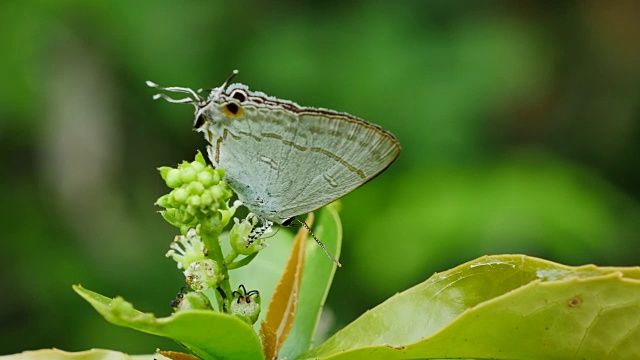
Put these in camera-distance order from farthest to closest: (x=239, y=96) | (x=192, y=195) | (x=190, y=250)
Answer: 1. (x=239, y=96)
2. (x=190, y=250)
3. (x=192, y=195)

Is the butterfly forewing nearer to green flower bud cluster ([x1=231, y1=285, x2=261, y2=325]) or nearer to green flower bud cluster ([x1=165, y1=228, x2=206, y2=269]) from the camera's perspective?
green flower bud cluster ([x1=165, y1=228, x2=206, y2=269])

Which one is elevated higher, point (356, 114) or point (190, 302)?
point (356, 114)

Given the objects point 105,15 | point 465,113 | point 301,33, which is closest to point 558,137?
point 465,113

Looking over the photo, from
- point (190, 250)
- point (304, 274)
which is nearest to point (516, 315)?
point (190, 250)

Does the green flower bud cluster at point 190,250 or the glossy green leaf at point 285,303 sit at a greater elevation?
the green flower bud cluster at point 190,250

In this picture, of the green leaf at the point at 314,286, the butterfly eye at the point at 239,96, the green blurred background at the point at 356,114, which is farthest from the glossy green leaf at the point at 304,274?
the green blurred background at the point at 356,114

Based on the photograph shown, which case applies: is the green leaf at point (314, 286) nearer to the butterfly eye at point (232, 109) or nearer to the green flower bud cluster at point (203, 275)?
the green flower bud cluster at point (203, 275)

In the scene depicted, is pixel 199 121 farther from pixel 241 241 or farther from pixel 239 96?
pixel 241 241
